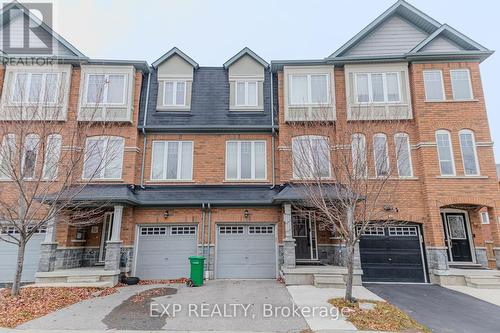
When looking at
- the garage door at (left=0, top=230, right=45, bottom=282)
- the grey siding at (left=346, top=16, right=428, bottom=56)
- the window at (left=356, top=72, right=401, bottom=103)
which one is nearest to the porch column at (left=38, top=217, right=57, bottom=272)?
the garage door at (left=0, top=230, right=45, bottom=282)

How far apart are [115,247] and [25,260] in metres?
4.27

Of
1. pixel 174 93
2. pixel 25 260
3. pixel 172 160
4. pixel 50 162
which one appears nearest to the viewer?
pixel 50 162

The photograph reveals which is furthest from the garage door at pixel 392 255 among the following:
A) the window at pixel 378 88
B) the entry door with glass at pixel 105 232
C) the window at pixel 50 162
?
the window at pixel 50 162

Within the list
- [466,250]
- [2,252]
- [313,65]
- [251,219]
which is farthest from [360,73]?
[2,252]

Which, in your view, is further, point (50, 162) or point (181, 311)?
point (50, 162)

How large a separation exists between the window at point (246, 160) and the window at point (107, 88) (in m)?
5.81

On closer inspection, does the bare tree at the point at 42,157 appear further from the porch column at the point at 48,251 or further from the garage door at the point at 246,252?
the garage door at the point at 246,252

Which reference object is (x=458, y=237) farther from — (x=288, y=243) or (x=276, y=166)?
(x=276, y=166)

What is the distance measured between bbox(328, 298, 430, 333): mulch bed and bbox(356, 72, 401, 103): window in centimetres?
907

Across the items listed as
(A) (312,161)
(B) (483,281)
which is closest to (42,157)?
(A) (312,161)

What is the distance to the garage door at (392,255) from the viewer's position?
12.1m

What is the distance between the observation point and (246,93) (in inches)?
582

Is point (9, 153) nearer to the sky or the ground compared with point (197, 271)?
nearer to the sky

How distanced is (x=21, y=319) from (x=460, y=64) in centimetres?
1905
